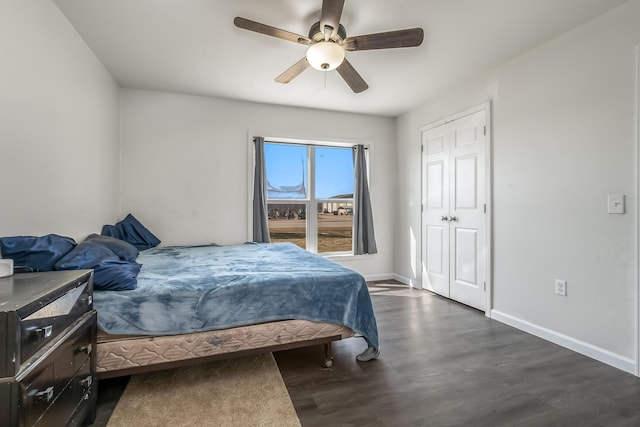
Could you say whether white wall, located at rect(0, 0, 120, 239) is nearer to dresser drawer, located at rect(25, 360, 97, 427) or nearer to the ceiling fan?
dresser drawer, located at rect(25, 360, 97, 427)

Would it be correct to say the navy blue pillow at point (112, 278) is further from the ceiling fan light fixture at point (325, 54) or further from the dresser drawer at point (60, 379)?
the ceiling fan light fixture at point (325, 54)

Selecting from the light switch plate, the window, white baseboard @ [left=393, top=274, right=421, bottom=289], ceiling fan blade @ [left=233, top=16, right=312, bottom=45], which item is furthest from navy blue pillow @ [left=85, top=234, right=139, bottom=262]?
the light switch plate

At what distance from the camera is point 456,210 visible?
11.6 ft

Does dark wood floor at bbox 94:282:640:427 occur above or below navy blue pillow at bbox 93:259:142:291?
below

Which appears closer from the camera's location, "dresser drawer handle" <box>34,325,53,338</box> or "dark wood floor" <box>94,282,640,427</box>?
"dresser drawer handle" <box>34,325,53,338</box>

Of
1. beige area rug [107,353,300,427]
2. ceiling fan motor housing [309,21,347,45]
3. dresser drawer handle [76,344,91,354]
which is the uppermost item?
ceiling fan motor housing [309,21,347,45]

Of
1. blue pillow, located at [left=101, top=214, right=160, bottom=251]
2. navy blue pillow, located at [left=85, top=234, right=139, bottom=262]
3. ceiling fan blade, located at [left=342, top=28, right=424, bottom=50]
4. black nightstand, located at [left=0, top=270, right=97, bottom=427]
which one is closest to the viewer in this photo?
black nightstand, located at [left=0, top=270, right=97, bottom=427]

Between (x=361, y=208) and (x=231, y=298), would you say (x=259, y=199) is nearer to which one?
(x=361, y=208)

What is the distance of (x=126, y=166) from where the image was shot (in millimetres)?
3502

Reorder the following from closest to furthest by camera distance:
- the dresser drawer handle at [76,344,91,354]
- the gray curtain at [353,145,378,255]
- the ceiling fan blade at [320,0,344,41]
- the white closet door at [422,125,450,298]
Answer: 1. the dresser drawer handle at [76,344,91,354]
2. the ceiling fan blade at [320,0,344,41]
3. the white closet door at [422,125,450,298]
4. the gray curtain at [353,145,378,255]

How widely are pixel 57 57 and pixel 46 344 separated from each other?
2.03 metres

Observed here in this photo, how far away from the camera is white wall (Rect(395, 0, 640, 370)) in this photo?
2094 millimetres

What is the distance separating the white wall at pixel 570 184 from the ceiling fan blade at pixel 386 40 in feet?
4.51

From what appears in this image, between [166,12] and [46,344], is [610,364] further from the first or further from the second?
[166,12]
